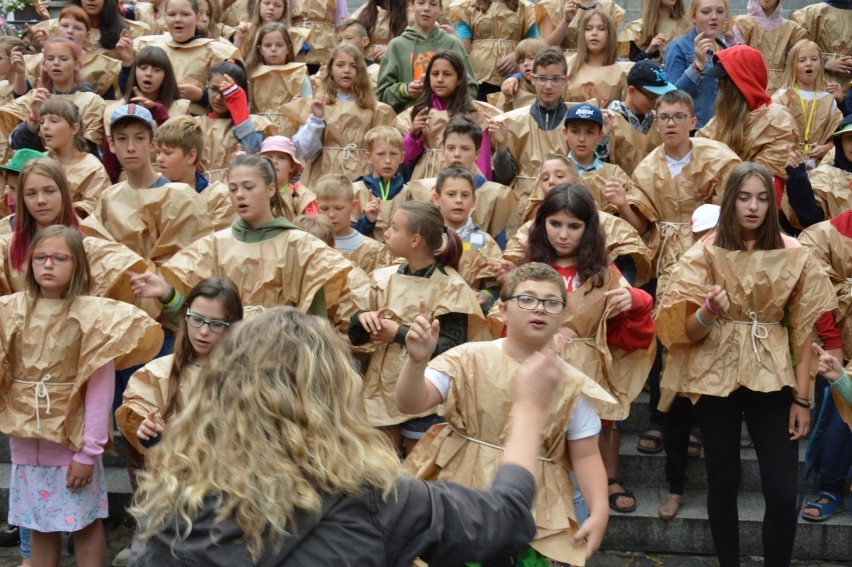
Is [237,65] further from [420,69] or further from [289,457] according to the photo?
[289,457]

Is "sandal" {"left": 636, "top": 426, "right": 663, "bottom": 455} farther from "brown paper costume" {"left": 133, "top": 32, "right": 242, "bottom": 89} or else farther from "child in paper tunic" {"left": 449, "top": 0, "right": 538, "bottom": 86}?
"brown paper costume" {"left": 133, "top": 32, "right": 242, "bottom": 89}

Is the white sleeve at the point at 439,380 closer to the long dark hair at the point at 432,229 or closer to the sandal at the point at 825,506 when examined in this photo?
the long dark hair at the point at 432,229

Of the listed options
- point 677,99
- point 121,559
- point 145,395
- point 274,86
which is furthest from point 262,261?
point 274,86

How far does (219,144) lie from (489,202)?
2.14 meters

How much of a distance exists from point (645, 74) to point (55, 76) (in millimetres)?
4394

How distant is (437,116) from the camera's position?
7.50 metres

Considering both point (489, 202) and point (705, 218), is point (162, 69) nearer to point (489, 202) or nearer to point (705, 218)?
point (489, 202)

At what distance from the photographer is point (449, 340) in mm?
5383

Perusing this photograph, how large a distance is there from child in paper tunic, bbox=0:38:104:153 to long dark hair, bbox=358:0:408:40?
2.87m

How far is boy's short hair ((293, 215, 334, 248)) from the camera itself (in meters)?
5.91

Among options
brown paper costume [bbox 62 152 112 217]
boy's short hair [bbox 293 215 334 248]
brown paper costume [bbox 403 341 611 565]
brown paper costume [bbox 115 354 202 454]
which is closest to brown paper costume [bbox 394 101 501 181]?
boy's short hair [bbox 293 215 334 248]

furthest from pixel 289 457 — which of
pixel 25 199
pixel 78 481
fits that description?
pixel 25 199

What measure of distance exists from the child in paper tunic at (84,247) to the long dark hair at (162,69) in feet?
7.59

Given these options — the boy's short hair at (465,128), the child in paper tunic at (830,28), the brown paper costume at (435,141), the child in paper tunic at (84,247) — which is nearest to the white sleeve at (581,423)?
the child in paper tunic at (84,247)
